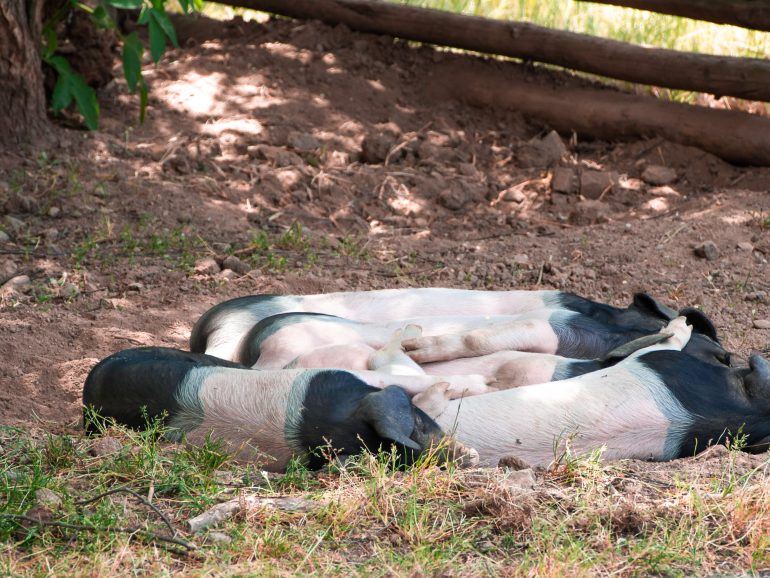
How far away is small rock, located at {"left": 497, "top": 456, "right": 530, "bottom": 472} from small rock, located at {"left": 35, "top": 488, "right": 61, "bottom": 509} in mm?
1286


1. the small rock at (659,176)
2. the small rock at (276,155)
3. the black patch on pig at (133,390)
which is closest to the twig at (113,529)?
the black patch on pig at (133,390)

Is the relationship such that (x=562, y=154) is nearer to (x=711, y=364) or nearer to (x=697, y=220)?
(x=697, y=220)

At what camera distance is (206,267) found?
15.8 ft

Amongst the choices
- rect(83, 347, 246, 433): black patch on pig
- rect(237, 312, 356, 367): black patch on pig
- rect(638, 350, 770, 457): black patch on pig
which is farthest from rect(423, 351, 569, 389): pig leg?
rect(83, 347, 246, 433): black patch on pig

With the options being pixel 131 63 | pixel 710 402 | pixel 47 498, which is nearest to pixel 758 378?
pixel 710 402

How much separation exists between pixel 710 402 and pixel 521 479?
2.88ft

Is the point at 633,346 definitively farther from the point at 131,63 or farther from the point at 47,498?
the point at 131,63

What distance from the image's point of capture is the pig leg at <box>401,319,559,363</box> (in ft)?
12.0

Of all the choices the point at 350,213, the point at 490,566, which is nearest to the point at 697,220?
the point at 350,213

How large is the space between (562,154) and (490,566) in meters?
4.21

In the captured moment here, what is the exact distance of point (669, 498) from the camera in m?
2.76

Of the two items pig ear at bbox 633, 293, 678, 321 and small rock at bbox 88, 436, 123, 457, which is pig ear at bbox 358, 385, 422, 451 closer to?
small rock at bbox 88, 436, 123, 457

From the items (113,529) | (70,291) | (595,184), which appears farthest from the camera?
(595,184)

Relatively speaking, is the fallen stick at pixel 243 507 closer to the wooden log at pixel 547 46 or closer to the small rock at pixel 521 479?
the small rock at pixel 521 479
